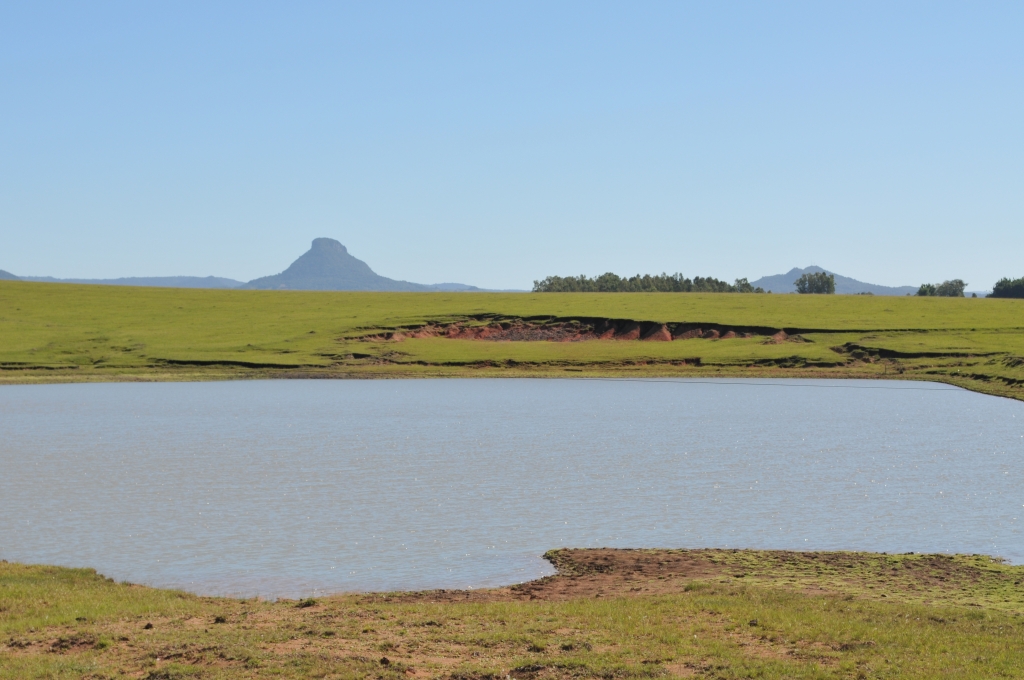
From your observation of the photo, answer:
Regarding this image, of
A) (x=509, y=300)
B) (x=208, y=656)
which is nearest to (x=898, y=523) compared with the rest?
(x=208, y=656)

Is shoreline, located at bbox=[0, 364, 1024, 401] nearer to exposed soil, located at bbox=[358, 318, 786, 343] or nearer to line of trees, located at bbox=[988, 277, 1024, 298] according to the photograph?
exposed soil, located at bbox=[358, 318, 786, 343]

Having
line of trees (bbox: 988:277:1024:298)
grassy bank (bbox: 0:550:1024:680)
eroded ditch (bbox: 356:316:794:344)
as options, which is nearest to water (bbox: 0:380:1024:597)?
grassy bank (bbox: 0:550:1024:680)

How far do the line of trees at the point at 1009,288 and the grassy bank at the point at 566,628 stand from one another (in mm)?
189048

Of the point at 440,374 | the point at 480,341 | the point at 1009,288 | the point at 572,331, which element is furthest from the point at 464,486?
the point at 1009,288

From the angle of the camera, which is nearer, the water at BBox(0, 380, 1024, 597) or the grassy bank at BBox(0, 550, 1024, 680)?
the grassy bank at BBox(0, 550, 1024, 680)

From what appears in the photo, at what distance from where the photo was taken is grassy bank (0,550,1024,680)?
13273 mm

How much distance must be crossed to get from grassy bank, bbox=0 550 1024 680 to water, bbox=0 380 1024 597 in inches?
77.0

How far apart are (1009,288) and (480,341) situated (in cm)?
13683

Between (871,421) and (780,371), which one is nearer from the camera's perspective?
(871,421)

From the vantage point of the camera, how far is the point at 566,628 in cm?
1523

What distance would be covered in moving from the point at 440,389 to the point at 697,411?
21152mm

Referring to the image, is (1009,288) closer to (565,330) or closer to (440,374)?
(565,330)

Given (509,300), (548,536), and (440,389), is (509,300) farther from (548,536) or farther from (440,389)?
(548,536)

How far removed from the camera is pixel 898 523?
24.1 meters
